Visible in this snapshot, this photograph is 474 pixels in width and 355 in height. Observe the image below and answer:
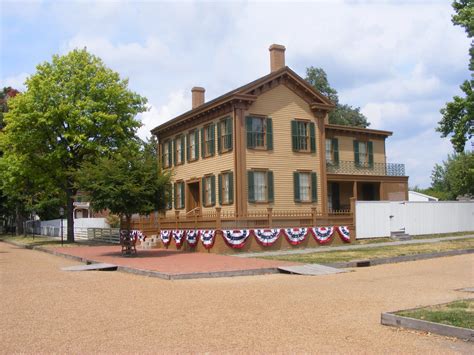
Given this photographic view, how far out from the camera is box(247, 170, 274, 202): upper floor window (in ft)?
91.0

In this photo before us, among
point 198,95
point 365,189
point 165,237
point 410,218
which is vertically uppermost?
point 198,95

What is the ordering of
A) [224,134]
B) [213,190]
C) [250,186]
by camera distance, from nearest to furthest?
[250,186] < [224,134] < [213,190]

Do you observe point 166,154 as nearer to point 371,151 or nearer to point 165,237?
point 165,237

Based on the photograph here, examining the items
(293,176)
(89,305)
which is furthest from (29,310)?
(293,176)

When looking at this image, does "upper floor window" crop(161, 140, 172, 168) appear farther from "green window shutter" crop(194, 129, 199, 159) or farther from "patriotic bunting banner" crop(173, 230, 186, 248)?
"patriotic bunting banner" crop(173, 230, 186, 248)

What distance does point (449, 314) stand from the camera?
322 inches

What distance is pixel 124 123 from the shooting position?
A: 36.4 metres

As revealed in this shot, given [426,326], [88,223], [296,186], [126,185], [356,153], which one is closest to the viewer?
[426,326]

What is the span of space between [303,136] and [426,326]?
74.7ft

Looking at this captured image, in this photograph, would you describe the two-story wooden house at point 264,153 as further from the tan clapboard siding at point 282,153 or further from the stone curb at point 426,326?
the stone curb at point 426,326

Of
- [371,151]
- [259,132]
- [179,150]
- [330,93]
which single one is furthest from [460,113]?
[330,93]

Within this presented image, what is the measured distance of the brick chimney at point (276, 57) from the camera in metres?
30.2

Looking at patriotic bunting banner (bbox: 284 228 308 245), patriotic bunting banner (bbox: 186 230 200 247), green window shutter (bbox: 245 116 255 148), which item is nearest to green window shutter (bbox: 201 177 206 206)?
green window shutter (bbox: 245 116 255 148)

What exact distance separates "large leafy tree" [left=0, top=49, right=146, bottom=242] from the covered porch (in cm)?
1438
